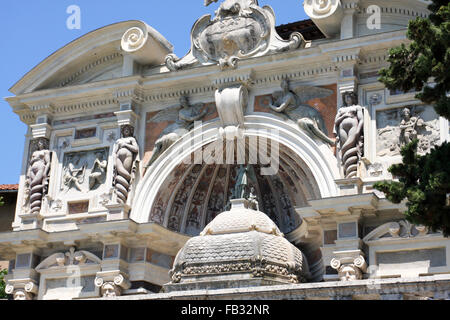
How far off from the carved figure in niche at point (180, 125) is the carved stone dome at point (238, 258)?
156 inches

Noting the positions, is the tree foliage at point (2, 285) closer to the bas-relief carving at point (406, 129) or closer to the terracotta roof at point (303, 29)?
the terracotta roof at point (303, 29)

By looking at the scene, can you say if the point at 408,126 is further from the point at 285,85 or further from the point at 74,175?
the point at 74,175

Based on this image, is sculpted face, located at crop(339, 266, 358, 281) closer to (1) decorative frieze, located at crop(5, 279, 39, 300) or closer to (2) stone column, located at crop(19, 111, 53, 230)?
(1) decorative frieze, located at crop(5, 279, 39, 300)

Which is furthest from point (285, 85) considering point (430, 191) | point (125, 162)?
point (430, 191)

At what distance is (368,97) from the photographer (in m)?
19.5

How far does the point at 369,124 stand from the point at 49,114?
25.6 feet

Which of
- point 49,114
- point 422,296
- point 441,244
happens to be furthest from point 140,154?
point 422,296

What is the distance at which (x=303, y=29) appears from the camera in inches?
952

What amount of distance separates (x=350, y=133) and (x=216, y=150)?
327cm

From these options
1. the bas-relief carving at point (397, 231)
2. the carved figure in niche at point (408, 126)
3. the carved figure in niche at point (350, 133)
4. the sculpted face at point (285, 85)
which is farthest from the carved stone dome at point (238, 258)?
the sculpted face at point (285, 85)

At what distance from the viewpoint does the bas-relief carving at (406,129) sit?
60.8ft
